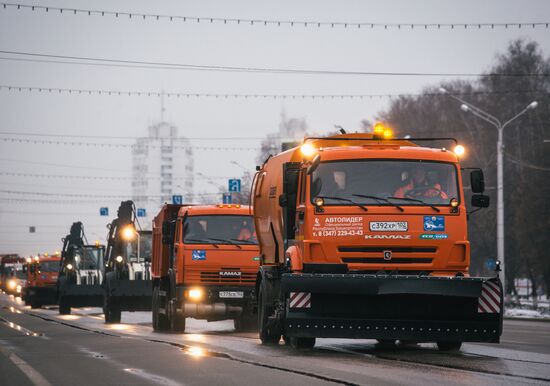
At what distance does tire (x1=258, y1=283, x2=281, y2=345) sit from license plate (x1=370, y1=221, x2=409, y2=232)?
3166 mm

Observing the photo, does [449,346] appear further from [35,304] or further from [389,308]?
[35,304]

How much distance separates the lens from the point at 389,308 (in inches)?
741

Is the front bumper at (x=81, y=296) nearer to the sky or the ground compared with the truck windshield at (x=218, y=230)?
nearer to the ground

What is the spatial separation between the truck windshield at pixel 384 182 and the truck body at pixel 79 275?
1063 inches

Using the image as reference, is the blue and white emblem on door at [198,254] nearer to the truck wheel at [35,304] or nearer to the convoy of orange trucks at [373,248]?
the convoy of orange trucks at [373,248]

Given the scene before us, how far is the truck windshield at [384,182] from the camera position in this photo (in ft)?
64.1

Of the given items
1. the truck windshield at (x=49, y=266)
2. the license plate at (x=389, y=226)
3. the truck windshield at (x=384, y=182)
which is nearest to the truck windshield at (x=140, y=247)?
the truck windshield at (x=384, y=182)

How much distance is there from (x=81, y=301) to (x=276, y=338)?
25083 mm

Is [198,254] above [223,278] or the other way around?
above

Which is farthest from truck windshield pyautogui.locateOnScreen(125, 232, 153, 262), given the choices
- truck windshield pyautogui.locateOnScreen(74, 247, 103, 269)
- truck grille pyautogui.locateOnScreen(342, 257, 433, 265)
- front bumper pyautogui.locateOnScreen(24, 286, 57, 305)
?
front bumper pyautogui.locateOnScreen(24, 286, 57, 305)

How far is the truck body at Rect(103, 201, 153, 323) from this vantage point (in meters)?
36.0

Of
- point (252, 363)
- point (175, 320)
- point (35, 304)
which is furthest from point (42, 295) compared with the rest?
point (252, 363)

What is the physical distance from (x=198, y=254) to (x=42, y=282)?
1296 inches

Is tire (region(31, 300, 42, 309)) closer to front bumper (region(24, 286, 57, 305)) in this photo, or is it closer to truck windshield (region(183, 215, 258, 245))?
front bumper (region(24, 286, 57, 305))
